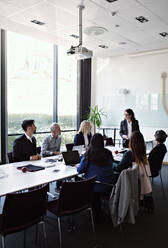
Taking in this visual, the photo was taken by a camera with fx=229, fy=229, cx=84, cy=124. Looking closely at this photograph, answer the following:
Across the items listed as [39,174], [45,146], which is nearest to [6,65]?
[45,146]

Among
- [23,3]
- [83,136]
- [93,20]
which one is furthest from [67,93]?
[23,3]

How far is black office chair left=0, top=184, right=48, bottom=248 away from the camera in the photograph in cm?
192

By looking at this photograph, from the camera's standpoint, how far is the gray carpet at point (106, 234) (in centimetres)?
262

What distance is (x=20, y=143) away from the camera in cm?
366

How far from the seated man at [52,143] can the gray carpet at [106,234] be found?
125 centimetres

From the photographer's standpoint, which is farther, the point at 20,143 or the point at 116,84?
the point at 116,84

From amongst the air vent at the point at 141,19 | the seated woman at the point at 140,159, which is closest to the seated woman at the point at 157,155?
the seated woman at the point at 140,159

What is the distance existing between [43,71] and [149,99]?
3313 millimetres

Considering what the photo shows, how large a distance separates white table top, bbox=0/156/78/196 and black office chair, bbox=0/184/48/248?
29 cm

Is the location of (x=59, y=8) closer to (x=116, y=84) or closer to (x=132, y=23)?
(x=132, y=23)

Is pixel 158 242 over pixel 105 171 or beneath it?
beneath

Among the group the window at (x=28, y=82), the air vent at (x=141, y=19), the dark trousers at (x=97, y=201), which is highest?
the air vent at (x=141, y=19)

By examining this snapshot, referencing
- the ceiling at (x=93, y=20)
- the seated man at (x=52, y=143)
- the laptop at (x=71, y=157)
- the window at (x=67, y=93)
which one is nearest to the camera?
the laptop at (x=71, y=157)

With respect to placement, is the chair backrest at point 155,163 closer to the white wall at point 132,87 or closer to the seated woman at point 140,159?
the seated woman at point 140,159
